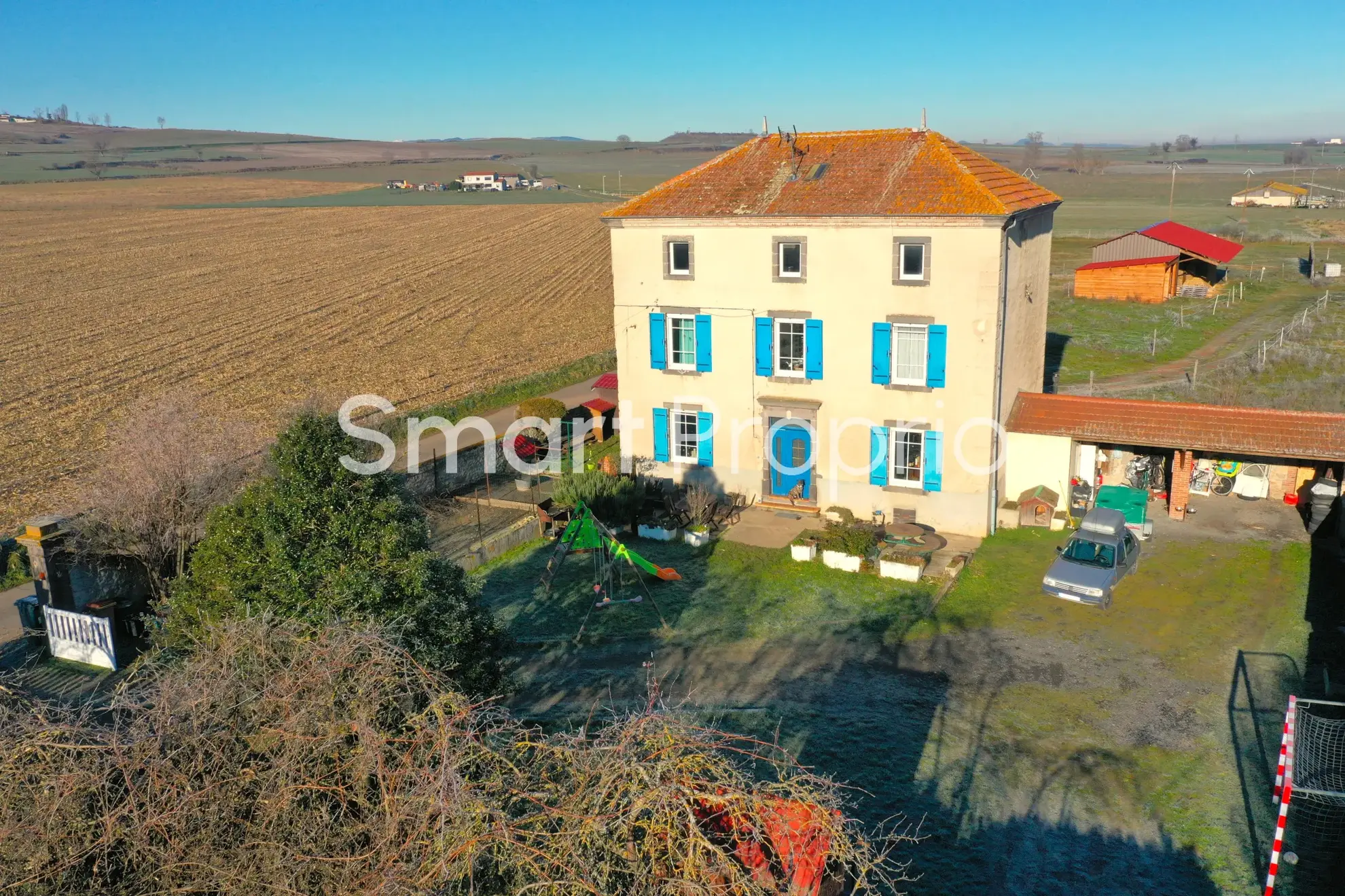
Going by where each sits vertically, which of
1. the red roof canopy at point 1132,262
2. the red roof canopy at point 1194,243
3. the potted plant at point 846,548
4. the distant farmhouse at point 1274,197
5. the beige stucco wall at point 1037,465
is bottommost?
the potted plant at point 846,548

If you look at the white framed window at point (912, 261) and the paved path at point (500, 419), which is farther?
the paved path at point (500, 419)

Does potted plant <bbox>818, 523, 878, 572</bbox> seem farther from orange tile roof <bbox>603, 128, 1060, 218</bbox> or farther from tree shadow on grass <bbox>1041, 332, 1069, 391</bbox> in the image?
tree shadow on grass <bbox>1041, 332, 1069, 391</bbox>

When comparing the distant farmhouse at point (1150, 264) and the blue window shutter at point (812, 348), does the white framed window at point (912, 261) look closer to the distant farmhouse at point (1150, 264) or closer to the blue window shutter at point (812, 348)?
the blue window shutter at point (812, 348)

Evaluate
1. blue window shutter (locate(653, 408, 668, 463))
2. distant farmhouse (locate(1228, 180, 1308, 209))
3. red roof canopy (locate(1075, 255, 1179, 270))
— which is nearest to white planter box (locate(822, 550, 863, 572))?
blue window shutter (locate(653, 408, 668, 463))

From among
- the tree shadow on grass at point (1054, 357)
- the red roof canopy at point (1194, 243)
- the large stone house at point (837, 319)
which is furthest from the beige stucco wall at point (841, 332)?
the red roof canopy at point (1194, 243)

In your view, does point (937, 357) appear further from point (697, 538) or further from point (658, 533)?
point (658, 533)

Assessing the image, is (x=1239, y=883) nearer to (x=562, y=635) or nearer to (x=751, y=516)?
(x=562, y=635)

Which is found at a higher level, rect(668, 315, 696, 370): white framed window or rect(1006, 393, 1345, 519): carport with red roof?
rect(668, 315, 696, 370): white framed window
